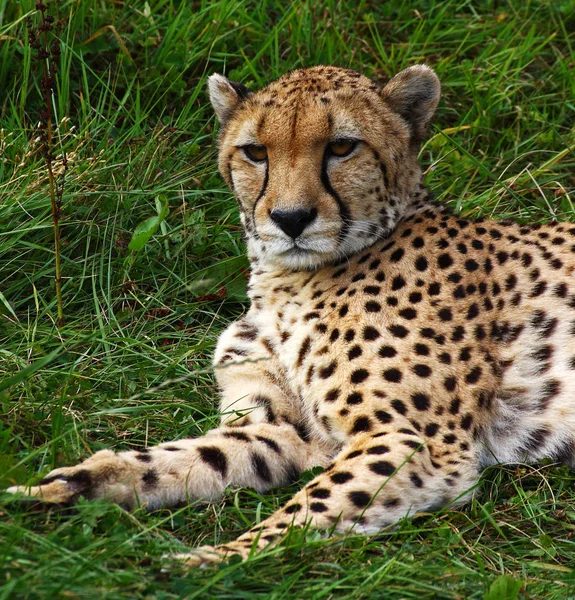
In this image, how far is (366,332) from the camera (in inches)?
153

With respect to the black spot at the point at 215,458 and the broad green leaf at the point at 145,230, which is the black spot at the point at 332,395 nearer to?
the black spot at the point at 215,458

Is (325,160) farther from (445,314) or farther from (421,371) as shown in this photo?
(421,371)

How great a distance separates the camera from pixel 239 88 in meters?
4.47

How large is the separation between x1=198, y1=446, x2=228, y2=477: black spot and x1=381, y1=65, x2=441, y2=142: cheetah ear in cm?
151

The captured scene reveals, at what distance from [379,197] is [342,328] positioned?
21.5 inches

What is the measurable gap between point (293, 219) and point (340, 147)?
382mm

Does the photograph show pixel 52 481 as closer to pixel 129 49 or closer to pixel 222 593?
pixel 222 593

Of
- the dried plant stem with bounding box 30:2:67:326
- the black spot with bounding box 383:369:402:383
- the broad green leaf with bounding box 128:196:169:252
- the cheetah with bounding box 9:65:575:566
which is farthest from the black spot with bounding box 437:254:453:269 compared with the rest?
the dried plant stem with bounding box 30:2:67:326

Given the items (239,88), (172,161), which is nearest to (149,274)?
(172,161)

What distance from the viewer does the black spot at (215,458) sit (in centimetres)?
378

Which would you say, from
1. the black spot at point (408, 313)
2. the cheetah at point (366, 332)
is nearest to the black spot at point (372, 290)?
the cheetah at point (366, 332)

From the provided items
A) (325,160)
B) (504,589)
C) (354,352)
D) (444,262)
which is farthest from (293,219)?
(504,589)

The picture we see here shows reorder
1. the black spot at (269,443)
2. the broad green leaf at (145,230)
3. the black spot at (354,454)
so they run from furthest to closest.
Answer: the broad green leaf at (145,230) → the black spot at (269,443) → the black spot at (354,454)

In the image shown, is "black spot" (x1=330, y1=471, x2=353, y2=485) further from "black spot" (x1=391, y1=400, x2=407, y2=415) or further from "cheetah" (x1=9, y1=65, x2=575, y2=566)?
"black spot" (x1=391, y1=400, x2=407, y2=415)
